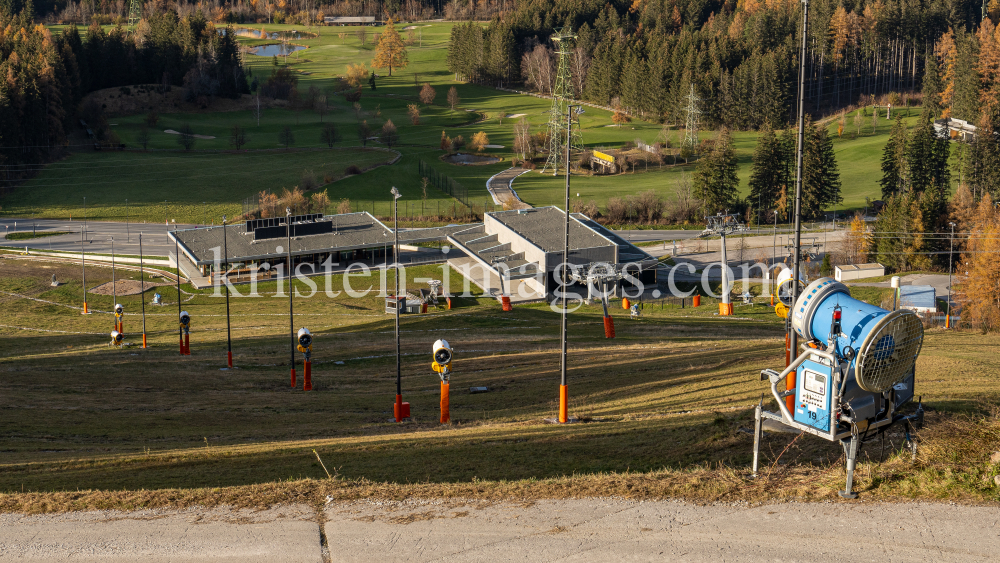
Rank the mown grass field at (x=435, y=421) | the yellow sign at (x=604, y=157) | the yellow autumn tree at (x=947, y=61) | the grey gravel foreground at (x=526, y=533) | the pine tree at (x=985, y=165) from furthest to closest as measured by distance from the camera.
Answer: the yellow autumn tree at (x=947, y=61) → the yellow sign at (x=604, y=157) → the pine tree at (x=985, y=165) → the mown grass field at (x=435, y=421) → the grey gravel foreground at (x=526, y=533)

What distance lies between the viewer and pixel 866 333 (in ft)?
52.9

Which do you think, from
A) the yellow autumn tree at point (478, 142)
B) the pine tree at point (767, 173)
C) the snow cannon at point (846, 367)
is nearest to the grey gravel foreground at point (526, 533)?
the snow cannon at point (846, 367)

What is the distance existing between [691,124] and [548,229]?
76112mm

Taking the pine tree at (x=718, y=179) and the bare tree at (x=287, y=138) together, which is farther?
the bare tree at (x=287, y=138)

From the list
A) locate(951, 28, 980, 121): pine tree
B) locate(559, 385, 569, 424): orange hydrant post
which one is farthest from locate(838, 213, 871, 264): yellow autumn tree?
locate(559, 385, 569, 424): orange hydrant post

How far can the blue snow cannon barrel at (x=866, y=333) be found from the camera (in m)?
16.1

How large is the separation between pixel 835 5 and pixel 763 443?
19422cm

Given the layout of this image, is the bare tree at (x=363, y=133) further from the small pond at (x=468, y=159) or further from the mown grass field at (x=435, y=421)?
the mown grass field at (x=435, y=421)

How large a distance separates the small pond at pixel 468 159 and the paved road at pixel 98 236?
53.8 meters

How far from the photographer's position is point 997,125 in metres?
132

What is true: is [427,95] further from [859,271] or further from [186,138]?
[859,271]

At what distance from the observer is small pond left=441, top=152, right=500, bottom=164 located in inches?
5965

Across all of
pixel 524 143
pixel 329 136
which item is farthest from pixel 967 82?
pixel 329 136

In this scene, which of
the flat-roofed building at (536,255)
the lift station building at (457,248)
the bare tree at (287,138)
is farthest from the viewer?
the bare tree at (287,138)
